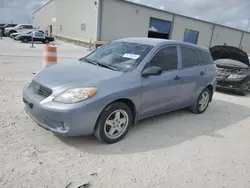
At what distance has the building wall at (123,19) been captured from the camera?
24.1m

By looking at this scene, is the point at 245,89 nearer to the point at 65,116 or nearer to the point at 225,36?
the point at 65,116

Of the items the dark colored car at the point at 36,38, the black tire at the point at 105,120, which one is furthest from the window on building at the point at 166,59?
the dark colored car at the point at 36,38

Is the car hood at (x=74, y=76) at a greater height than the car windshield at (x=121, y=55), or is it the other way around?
the car windshield at (x=121, y=55)

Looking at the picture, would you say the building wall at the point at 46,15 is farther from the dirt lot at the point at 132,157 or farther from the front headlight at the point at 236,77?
the dirt lot at the point at 132,157

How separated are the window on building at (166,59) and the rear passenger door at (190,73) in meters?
0.24

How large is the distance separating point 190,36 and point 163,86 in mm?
31415

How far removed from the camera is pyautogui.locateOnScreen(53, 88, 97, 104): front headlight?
3.10 m

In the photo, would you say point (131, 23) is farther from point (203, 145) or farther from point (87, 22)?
point (203, 145)

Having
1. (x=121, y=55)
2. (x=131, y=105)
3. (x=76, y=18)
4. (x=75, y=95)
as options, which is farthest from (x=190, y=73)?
(x=76, y=18)

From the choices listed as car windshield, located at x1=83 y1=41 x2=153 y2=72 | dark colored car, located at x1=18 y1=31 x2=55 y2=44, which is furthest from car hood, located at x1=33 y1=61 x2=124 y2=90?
dark colored car, located at x1=18 y1=31 x2=55 y2=44

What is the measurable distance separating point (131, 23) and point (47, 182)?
2555cm

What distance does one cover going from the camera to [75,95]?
313 centimetres

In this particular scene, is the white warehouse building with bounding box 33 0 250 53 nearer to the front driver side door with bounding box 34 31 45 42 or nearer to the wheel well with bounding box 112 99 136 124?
the front driver side door with bounding box 34 31 45 42

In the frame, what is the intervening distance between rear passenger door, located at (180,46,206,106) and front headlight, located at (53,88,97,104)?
2193 millimetres
